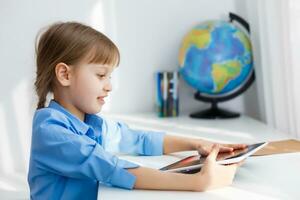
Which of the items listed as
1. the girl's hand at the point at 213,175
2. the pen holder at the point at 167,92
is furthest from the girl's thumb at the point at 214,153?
the pen holder at the point at 167,92

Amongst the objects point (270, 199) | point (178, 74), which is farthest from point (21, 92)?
point (270, 199)

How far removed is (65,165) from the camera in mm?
779

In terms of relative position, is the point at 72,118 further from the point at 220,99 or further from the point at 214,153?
the point at 220,99

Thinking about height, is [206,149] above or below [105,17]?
below

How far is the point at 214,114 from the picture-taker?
1596mm

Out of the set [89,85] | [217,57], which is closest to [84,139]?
[89,85]

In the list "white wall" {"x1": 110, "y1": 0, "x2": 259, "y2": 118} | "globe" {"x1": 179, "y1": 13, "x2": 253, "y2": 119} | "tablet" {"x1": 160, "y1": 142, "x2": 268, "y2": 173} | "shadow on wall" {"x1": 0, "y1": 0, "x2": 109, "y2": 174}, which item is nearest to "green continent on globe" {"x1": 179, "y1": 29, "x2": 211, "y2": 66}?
"globe" {"x1": 179, "y1": 13, "x2": 253, "y2": 119}

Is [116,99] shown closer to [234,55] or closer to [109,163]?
[234,55]

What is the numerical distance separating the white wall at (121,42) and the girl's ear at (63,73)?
0.82 meters

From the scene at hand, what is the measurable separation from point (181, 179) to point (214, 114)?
870 mm

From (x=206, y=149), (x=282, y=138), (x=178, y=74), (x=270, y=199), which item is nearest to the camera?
(x=270, y=199)

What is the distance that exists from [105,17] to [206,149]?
3.07 ft

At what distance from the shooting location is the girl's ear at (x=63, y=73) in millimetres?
900

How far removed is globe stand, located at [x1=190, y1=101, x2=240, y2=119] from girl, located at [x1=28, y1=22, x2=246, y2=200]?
0.53 m
